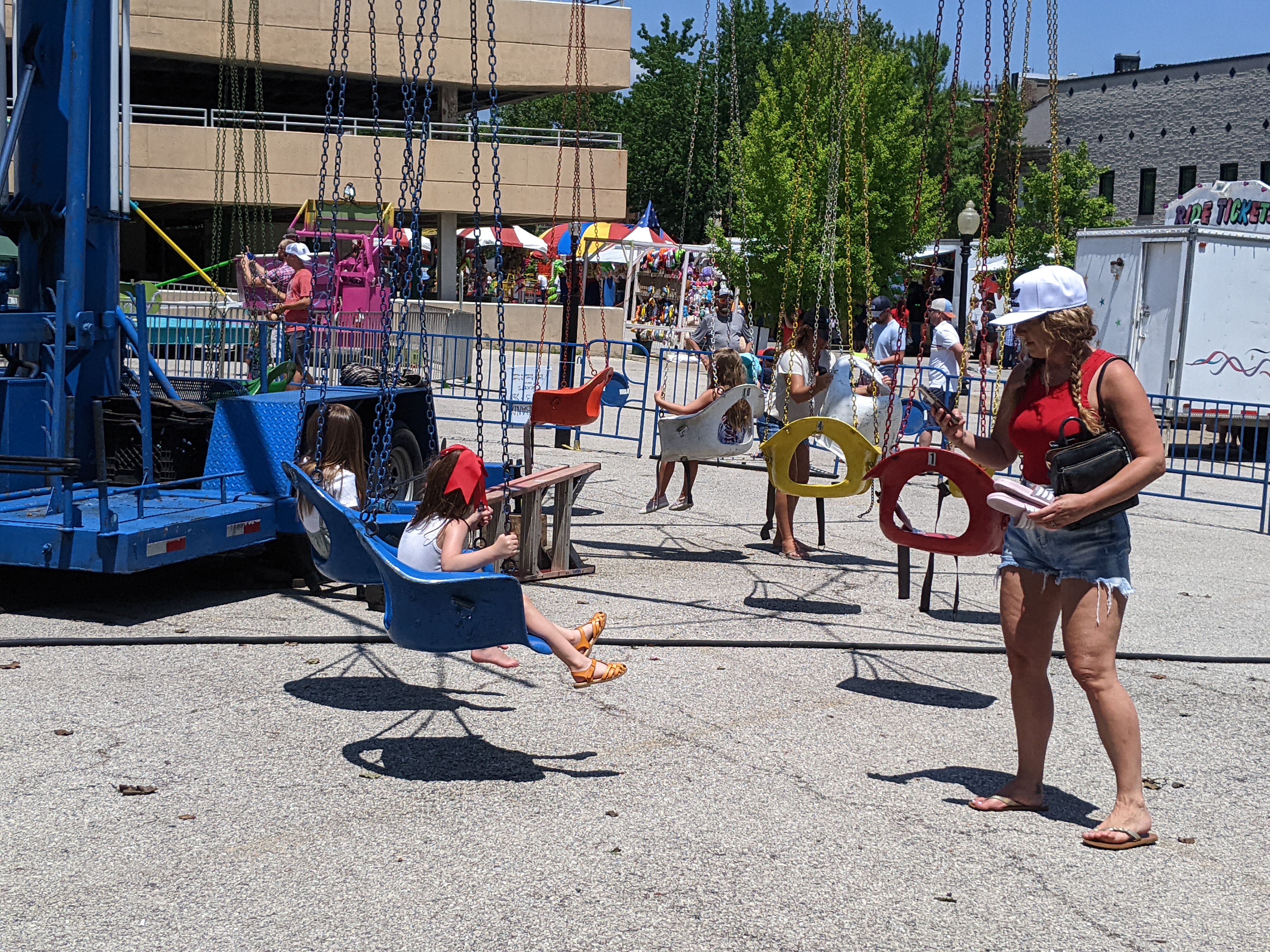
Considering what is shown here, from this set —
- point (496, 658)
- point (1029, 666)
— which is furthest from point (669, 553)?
point (1029, 666)

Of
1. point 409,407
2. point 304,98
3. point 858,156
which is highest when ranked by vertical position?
point 304,98

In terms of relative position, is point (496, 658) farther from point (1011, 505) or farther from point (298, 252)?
point (298, 252)

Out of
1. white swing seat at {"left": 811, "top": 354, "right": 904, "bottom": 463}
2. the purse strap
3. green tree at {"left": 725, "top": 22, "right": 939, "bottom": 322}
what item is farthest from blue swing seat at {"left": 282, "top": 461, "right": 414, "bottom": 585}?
green tree at {"left": 725, "top": 22, "right": 939, "bottom": 322}

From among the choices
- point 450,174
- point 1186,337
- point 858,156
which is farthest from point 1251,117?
point 1186,337

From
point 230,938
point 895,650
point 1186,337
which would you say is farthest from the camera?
point 1186,337

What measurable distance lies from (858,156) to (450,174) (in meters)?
13.0

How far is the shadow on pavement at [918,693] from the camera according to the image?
6398mm

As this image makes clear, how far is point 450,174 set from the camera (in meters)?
36.5

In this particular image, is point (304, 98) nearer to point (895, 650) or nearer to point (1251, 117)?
point (1251, 117)

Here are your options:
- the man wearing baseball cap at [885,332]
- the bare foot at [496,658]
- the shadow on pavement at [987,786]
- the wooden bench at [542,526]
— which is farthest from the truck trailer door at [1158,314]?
the bare foot at [496,658]

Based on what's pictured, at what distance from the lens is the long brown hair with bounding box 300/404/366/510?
7738mm

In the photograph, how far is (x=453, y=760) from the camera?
5426 mm

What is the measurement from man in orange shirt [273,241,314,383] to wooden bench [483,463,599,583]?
18.1 ft

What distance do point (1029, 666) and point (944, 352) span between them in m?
12.1
